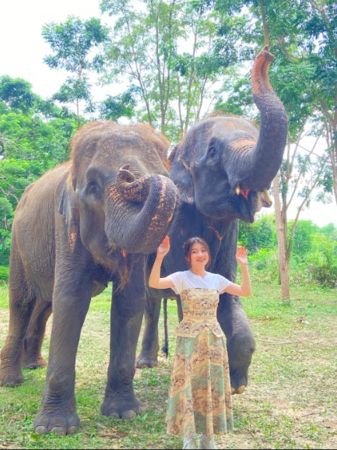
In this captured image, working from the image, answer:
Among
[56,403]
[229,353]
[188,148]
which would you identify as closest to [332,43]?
[188,148]

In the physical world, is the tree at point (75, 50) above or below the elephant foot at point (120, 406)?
above

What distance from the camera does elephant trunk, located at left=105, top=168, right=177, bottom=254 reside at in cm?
330

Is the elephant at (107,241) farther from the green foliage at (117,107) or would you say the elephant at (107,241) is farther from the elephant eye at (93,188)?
the green foliage at (117,107)

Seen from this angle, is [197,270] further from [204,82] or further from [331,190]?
[204,82]

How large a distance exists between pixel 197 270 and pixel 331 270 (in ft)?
52.2

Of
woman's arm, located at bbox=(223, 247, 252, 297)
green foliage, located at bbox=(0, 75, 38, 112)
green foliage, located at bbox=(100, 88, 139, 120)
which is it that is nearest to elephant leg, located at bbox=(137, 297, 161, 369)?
woman's arm, located at bbox=(223, 247, 252, 297)

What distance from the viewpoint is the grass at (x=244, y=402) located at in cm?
390

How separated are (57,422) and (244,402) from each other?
171 centimetres

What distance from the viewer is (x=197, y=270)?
376 centimetres

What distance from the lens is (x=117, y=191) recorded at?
3646 mm

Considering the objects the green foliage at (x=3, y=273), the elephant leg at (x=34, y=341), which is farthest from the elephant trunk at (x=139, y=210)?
the green foliage at (x=3, y=273)

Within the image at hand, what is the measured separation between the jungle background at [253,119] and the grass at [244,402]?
0.02m

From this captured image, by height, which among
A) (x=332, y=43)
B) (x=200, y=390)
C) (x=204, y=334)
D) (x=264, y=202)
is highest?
(x=332, y=43)

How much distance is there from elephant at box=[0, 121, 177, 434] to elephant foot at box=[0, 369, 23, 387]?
4.42ft
